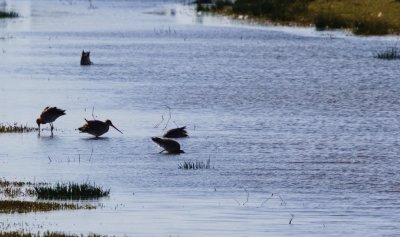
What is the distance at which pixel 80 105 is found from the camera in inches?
1222

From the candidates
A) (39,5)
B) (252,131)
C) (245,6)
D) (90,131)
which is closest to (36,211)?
(90,131)

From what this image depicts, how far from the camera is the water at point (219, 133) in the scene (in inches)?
648

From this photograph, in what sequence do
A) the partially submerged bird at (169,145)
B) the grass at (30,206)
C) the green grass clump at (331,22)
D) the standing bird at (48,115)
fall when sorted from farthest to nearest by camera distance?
the green grass clump at (331,22) → the standing bird at (48,115) → the partially submerged bird at (169,145) → the grass at (30,206)

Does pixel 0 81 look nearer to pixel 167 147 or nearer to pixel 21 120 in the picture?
pixel 21 120

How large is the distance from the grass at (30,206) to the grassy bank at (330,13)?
4070 centimetres

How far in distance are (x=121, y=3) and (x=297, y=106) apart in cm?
6695

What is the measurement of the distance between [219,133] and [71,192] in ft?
28.0

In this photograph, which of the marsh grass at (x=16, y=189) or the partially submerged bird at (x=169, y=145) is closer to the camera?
the marsh grass at (x=16, y=189)

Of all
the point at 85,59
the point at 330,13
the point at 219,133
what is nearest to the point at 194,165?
the point at 219,133

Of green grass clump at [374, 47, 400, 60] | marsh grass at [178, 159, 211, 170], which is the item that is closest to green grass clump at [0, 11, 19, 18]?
green grass clump at [374, 47, 400, 60]

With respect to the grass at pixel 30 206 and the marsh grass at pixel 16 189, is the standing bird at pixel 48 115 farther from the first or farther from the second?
the grass at pixel 30 206

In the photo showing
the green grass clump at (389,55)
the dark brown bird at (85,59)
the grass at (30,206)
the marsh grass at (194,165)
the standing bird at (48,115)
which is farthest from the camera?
the green grass clump at (389,55)

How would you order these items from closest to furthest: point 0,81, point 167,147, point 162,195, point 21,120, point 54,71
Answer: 1. point 162,195
2. point 167,147
3. point 21,120
4. point 0,81
5. point 54,71

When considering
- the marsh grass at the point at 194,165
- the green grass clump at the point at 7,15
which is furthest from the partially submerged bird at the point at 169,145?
the green grass clump at the point at 7,15
